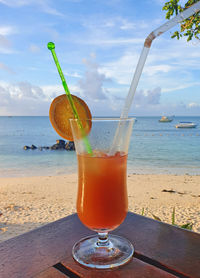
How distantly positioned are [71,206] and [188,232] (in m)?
5.92

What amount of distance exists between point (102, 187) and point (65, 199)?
270 inches

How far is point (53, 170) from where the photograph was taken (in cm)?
1368

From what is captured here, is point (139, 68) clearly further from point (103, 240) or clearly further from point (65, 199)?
point (65, 199)

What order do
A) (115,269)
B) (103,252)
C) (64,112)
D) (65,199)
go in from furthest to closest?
1. (65,199)
2. (64,112)
3. (103,252)
4. (115,269)

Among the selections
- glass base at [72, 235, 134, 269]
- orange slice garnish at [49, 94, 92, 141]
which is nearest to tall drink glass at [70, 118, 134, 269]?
glass base at [72, 235, 134, 269]

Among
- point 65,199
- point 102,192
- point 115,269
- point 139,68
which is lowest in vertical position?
point 65,199

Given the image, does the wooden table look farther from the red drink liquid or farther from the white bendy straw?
the white bendy straw

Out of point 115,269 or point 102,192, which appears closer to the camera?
point 115,269

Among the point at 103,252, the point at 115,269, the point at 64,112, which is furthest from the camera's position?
the point at 64,112

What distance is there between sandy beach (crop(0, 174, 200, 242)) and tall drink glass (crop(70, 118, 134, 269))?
4061 mm

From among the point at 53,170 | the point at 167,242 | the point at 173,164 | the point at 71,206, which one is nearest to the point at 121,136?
the point at 167,242

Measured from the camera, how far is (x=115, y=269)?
1002 mm

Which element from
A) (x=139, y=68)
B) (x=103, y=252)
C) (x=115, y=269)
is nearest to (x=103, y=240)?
(x=103, y=252)

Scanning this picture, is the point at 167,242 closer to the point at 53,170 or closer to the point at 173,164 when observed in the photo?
the point at 53,170
